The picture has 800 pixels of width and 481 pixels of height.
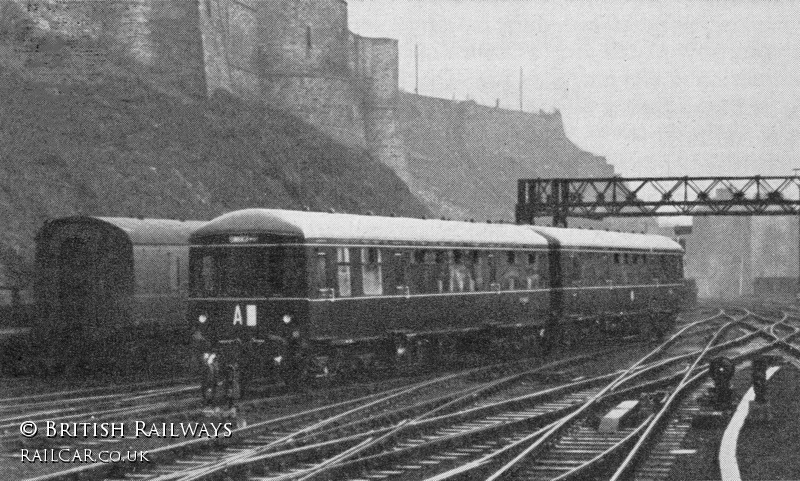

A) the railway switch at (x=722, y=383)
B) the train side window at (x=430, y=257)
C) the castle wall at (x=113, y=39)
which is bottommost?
the railway switch at (x=722, y=383)

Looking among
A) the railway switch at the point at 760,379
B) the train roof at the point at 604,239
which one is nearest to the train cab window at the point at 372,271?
the railway switch at the point at 760,379

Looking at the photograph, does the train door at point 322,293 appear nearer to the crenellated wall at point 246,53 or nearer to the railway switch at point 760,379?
the railway switch at point 760,379

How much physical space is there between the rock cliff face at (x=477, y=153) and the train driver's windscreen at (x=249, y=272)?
308 ft

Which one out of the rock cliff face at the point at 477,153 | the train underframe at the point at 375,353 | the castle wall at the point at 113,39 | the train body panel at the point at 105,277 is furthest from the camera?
the rock cliff face at the point at 477,153

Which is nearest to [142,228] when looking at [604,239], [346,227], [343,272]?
[346,227]

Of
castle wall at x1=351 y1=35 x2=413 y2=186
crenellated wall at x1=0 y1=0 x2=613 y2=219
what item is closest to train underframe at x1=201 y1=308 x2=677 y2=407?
crenellated wall at x1=0 y1=0 x2=613 y2=219

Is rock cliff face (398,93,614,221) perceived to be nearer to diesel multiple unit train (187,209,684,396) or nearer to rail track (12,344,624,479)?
diesel multiple unit train (187,209,684,396)

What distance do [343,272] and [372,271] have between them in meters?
1.13

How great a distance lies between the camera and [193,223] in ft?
97.9

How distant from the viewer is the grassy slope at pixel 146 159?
155 ft

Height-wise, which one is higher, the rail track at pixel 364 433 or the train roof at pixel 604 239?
the train roof at pixel 604 239

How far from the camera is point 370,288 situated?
77.7ft

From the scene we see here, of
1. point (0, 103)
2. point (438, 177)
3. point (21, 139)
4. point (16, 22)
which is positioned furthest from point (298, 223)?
point (438, 177)

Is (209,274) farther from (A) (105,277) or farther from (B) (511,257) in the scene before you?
(B) (511,257)
